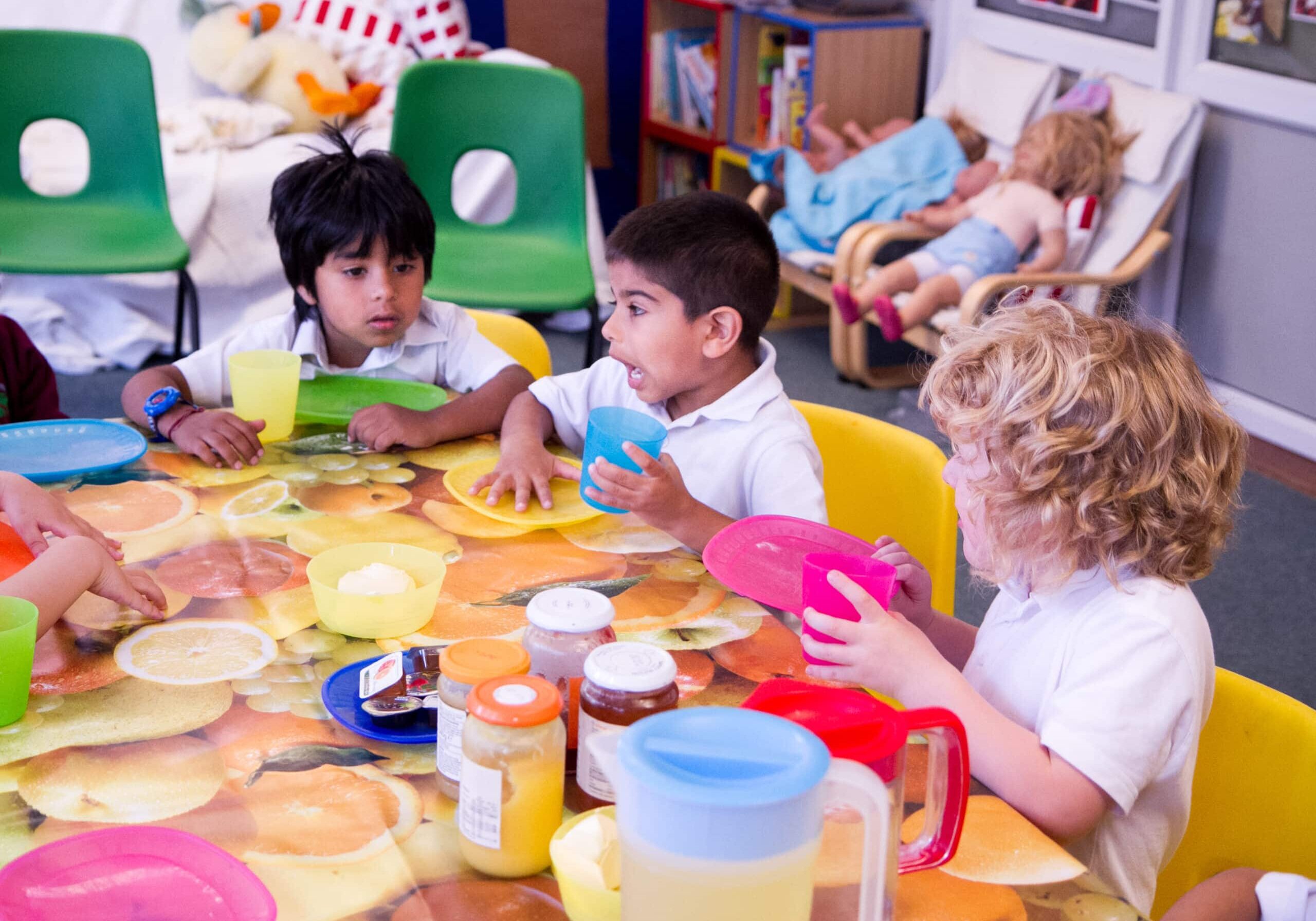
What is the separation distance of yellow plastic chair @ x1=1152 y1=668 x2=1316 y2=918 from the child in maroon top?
1586 mm

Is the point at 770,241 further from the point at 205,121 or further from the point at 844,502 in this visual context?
the point at 205,121

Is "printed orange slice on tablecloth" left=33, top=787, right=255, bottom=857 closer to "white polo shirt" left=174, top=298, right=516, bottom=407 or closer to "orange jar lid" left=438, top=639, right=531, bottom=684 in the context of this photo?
"orange jar lid" left=438, top=639, right=531, bottom=684

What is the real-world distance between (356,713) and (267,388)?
0.66 m

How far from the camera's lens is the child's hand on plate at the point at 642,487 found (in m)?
1.29

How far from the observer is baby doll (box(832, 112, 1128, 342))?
3.42 m

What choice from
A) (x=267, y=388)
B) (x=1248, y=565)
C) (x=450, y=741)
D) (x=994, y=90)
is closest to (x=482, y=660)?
(x=450, y=741)

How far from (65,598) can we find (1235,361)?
3163 mm

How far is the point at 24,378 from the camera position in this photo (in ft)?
6.27

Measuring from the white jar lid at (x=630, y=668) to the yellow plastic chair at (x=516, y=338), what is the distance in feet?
4.16

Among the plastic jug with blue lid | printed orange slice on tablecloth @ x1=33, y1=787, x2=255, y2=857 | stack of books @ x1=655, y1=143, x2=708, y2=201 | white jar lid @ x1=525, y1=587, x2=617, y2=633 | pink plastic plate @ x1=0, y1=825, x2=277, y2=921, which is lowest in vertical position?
stack of books @ x1=655, y1=143, x2=708, y2=201

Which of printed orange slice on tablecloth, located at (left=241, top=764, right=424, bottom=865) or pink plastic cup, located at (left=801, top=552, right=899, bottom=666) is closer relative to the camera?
printed orange slice on tablecloth, located at (left=241, top=764, right=424, bottom=865)

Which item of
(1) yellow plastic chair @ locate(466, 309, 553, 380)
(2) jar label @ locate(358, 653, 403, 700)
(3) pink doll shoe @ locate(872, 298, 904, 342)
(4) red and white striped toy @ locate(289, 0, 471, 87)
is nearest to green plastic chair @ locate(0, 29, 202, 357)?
(4) red and white striped toy @ locate(289, 0, 471, 87)

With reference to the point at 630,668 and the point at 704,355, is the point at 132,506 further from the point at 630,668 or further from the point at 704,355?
the point at 630,668

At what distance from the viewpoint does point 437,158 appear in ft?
10.7
